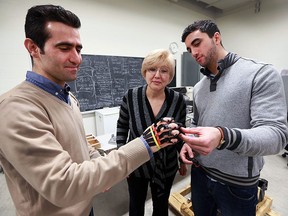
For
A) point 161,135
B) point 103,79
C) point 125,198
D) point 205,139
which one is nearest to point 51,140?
point 161,135

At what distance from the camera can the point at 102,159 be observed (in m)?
0.64

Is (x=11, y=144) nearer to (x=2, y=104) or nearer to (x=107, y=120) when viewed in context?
(x=2, y=104)

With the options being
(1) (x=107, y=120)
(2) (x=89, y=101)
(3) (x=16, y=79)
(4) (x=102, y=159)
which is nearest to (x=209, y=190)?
(4) (x=102, y=159)

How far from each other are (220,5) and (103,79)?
3.93 metres

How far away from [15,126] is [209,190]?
118 centimetres

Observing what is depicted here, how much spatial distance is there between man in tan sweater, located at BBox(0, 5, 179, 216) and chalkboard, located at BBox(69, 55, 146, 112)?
2601 mm

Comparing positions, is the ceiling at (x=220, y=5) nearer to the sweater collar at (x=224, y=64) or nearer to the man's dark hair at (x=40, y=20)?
the sweater collar at (x=224, y=64)

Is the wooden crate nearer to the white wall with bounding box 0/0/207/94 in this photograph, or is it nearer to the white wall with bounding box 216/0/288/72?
the white wall with bounding box 0/0/207/94

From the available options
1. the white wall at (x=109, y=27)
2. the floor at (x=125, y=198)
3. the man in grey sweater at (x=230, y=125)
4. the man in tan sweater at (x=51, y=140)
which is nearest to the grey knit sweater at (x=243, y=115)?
the man in grey sweater at (x=230, y=125)

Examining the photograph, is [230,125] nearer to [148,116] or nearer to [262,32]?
[148,116]

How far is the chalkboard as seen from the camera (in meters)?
3.29

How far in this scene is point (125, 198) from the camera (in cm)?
214

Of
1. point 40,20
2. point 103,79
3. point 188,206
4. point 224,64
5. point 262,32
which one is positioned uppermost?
point 262,32

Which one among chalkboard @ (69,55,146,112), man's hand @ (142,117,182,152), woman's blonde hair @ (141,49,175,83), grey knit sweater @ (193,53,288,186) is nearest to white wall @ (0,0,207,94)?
chalkboard @ (69,55,146,112)
